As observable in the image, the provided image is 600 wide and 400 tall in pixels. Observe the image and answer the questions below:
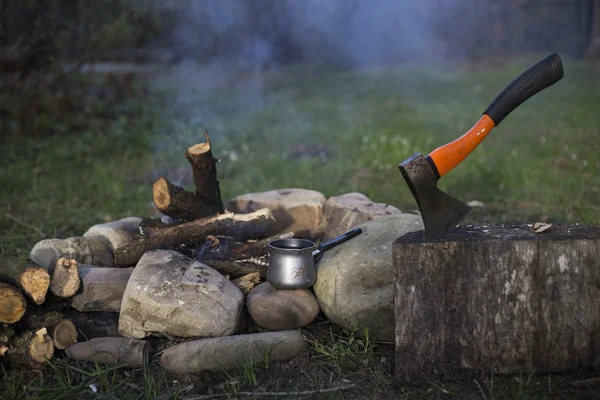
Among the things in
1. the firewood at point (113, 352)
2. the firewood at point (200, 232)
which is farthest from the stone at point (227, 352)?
the firewood at point (200, 232)

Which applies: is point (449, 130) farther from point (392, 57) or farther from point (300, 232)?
point (392, 57)

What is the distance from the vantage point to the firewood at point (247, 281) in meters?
3.39

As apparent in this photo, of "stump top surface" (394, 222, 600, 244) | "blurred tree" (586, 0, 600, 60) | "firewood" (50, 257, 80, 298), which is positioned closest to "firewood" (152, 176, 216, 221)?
"firewood" (50, 257, 80, 298)

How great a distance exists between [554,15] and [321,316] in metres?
12.6

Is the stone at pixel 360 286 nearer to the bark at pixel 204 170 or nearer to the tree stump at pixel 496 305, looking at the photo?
the tree stump at pixel 496 305

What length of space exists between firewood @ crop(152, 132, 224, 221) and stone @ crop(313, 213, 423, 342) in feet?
2.93

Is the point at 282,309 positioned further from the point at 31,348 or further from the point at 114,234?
the point at 114,234

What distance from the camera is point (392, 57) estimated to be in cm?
1349

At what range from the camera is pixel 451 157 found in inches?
103

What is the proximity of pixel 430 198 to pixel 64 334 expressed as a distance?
6.20 feet

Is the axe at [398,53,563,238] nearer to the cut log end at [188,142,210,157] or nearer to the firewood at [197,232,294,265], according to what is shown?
the firewood at [197,232,294,265]

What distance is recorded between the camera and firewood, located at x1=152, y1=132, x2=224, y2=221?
11.6 feet

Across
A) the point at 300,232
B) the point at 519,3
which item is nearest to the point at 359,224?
the point at 300,232

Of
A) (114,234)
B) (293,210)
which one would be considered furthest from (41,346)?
(293,210)
